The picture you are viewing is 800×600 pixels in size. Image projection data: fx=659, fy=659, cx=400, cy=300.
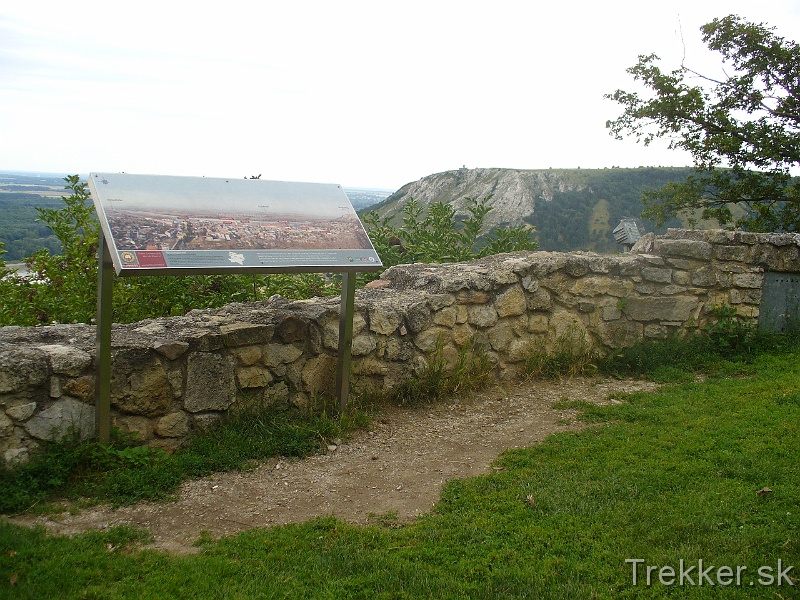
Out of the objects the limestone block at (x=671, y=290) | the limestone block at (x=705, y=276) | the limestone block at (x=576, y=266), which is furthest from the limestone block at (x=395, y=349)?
the limestone block at (x=705, y=276)

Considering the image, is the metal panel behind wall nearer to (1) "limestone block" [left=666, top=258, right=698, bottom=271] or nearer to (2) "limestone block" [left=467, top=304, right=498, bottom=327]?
(1) "limestone block" [left=666, top=258, right=698, bottom=271]

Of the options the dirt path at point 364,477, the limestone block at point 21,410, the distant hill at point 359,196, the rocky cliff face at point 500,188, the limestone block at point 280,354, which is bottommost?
the dirt path at point 364,477

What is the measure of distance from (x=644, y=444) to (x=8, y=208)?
846cm

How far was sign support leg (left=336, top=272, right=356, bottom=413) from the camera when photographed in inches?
188

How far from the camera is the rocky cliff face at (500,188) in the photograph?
3606 centimetres

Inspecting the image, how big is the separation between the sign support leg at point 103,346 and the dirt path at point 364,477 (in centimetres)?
57

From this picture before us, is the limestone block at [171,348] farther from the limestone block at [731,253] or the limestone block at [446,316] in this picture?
the limestone block at [731,253]

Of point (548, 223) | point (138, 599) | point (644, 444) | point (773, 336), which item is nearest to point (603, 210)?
point (548, 223)

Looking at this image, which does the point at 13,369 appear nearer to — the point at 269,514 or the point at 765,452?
the point at 269,514

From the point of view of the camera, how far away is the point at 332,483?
403 cm

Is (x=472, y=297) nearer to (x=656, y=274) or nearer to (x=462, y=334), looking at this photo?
(x=462, y=334)

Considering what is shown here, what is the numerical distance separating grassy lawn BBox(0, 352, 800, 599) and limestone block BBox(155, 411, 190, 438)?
1.03m

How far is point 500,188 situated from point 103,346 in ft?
122

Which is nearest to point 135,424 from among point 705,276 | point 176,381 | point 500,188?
point 176,381
